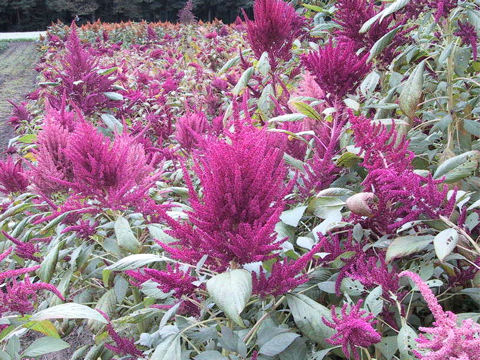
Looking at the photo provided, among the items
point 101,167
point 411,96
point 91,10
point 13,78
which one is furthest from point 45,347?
point 91,10

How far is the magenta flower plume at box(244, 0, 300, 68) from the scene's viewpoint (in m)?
1.78

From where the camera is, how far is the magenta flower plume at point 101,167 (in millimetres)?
1245

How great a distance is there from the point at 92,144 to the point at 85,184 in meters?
0.14

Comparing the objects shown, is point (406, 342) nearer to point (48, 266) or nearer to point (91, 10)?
point (48, 266)

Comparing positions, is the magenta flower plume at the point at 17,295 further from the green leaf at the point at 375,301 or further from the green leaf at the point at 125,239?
the green leaf at the point at 375,301

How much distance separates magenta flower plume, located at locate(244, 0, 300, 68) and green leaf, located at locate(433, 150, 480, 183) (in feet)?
3.25

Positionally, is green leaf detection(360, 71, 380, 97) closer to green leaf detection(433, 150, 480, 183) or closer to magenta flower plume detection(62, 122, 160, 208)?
green leaf detection(433, 150, 480, 183)

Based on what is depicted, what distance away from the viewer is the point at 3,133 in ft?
22.6

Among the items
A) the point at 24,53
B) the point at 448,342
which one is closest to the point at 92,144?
the point at 448,342

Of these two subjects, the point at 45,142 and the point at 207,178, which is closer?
the point at 207,178

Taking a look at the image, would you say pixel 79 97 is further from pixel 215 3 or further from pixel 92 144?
pixel 215 3

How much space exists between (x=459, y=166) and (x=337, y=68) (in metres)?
0.43

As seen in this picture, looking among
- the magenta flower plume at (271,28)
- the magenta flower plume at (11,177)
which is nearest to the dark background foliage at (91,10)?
the magenta flower plume at (271,28)

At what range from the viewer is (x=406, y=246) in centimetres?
97
